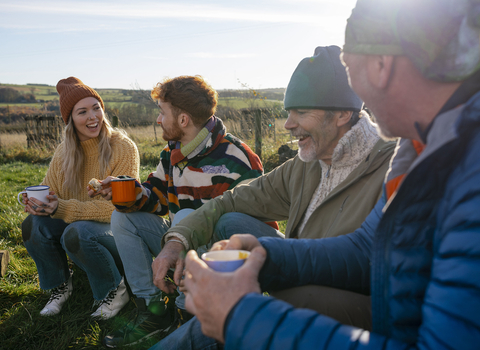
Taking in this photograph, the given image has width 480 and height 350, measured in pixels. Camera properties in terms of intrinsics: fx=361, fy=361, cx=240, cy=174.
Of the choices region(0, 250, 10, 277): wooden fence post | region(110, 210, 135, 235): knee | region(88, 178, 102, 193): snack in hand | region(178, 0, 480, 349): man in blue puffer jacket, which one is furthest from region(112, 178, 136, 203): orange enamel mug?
region(0, 250, 10, 277): wooden fence post

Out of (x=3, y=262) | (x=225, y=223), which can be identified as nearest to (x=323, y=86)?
(x=225, y=223)

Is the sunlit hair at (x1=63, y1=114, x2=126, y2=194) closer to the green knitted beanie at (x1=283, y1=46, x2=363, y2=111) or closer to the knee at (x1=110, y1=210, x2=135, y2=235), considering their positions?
the knee at (x1=110, y1=210, x2=135, y2=235)

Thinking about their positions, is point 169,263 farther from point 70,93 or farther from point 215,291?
point 70,93

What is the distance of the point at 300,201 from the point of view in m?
2.04

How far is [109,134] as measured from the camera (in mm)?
3291

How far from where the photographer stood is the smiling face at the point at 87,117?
3236mm

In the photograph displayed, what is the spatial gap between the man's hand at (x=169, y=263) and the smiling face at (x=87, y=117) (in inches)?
70.4

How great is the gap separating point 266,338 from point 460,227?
1.57 ft

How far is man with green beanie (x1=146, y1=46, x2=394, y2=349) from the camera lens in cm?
177

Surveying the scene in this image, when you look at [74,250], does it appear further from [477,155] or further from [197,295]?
[477,155]

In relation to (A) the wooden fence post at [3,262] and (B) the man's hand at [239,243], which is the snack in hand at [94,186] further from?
(B) the man's hand at [239,243]

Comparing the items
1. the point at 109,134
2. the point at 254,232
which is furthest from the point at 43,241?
the point at 254,232

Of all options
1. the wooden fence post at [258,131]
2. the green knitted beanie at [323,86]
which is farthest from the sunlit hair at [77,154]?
the wooden fence post at [258,131]

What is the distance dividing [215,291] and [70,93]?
2926 mm
